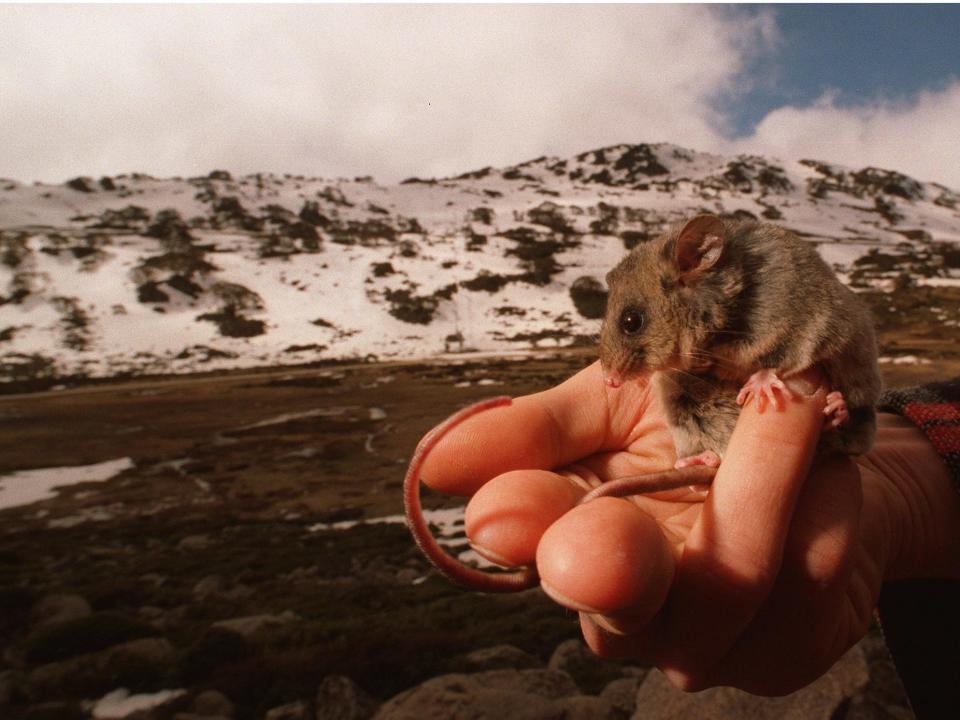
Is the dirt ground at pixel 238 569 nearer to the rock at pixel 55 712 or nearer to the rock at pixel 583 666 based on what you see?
the rock at pixel 55 712

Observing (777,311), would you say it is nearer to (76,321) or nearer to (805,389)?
(805,389)

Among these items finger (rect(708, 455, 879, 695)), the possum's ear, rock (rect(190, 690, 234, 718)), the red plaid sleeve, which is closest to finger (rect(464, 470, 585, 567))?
finger (rect(708, 455, 879, 695))

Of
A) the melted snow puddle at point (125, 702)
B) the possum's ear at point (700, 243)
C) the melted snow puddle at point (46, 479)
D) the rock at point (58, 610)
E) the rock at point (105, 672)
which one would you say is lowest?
the melted snow puddle at point (125, 702)

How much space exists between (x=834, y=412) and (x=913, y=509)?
1.21m

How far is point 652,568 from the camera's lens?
2104 millimetres

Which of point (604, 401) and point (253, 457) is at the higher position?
point (604, 401)

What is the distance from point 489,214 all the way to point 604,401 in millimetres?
85466

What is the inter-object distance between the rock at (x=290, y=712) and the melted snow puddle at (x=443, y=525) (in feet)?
8.59

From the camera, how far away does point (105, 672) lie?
574 cm

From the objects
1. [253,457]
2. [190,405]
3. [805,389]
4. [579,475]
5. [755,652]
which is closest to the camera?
[755,652]

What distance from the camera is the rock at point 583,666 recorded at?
18.5 feet

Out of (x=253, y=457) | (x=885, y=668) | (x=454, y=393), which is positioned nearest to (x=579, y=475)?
(x=885, y=668)

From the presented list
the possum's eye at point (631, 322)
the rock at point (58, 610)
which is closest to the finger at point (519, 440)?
the possum's eye at point (631, 322)

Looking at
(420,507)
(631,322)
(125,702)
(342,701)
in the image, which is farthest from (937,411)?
(125,702)
